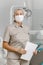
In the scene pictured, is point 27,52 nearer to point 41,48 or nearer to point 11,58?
point 11,58

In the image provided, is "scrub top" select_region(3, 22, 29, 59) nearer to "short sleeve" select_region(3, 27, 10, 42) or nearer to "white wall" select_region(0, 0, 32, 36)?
"short sleeve" select_region(3, 27, 10, 42)

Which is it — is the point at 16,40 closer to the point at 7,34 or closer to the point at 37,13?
the point at 7,34

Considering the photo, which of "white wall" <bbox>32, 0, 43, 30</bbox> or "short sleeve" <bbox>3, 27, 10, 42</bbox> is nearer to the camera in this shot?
"short sleeve" <bbox>3, 27, 10, 42</bbox>

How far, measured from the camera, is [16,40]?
219cm

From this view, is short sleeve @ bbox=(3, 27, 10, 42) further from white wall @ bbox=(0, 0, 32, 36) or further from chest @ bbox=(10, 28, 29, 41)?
white wall @ bbox=(0, 0, 32, 36)

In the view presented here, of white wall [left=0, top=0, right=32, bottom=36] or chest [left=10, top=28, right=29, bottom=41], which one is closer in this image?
chest [left=10, top=28, right=29, bottom=41]

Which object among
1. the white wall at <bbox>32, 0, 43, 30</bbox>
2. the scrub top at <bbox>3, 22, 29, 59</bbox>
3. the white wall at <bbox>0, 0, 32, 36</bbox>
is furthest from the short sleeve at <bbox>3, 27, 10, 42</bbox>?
the white wall at <bbox>32, 0, 43, 30</bbox>

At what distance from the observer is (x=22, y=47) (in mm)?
2229

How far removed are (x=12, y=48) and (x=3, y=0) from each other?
1.44m

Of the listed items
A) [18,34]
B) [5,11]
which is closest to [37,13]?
[5,11]

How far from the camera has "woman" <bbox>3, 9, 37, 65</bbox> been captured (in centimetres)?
217

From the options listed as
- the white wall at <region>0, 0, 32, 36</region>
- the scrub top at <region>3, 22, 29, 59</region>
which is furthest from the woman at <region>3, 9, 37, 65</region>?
the white wall at <region>0, 0, 32, 36</region>

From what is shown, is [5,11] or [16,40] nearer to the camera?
[16,40]

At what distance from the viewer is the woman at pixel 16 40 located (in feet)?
7.13
